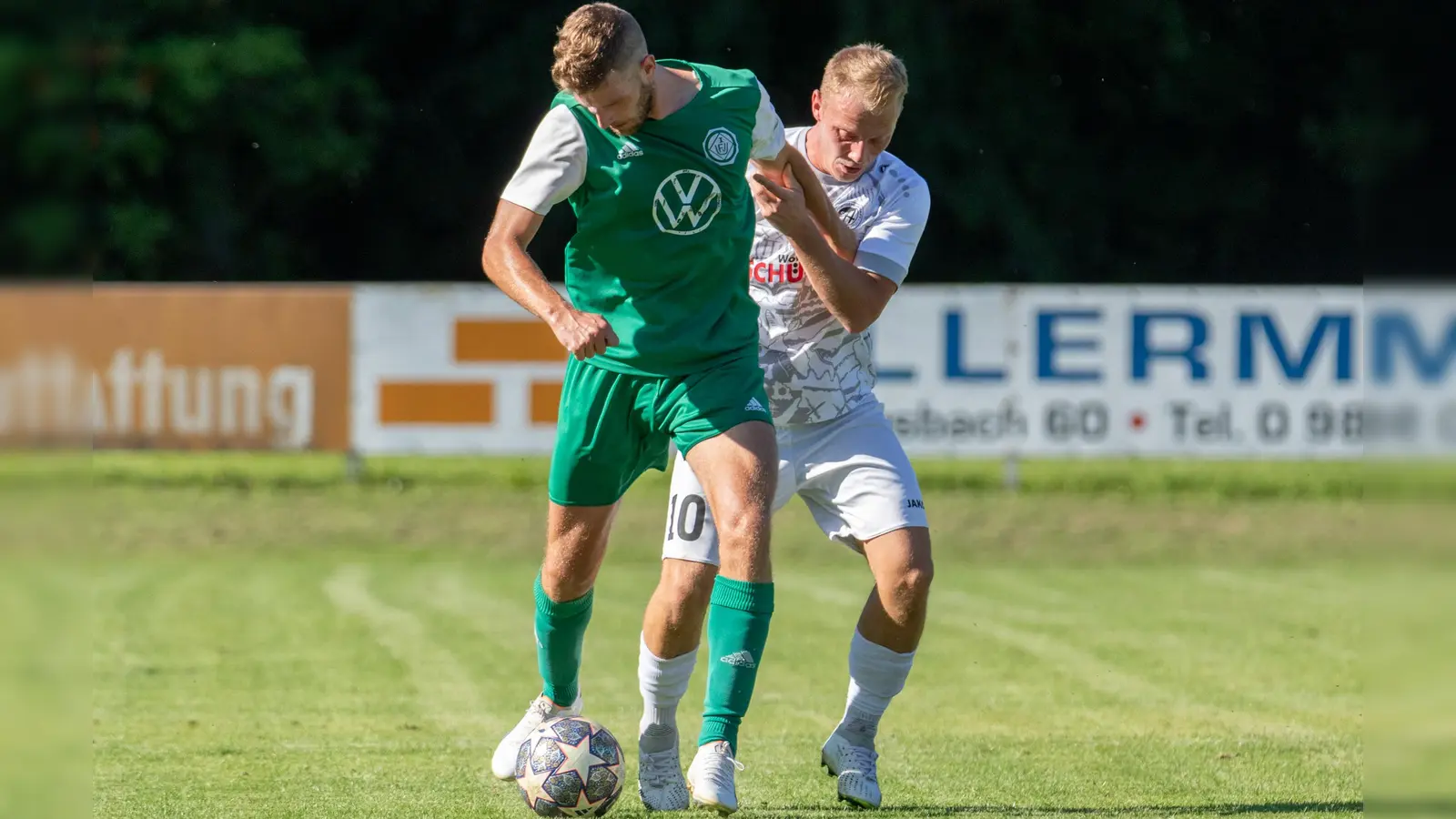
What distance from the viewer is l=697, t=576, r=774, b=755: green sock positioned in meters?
4.96

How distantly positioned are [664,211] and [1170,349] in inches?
A: 472

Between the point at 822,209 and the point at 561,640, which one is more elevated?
the point at 822,209

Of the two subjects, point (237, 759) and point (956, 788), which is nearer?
point (956, 788)

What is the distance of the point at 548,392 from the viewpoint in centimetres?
1608

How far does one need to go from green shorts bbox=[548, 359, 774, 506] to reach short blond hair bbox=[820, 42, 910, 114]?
3.03ft

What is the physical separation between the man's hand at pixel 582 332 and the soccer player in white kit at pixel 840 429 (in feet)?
2.69

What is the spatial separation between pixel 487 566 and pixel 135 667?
5.08m

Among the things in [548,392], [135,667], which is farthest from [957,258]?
[135,667]

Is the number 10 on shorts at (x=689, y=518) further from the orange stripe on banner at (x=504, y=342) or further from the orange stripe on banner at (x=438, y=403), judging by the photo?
the orange stripe on banner at (x=438, y=403)

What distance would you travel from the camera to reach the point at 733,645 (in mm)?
4977

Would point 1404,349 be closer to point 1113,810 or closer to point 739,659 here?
point 1113,810

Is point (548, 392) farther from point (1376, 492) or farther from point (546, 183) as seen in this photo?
point (1376, 492)

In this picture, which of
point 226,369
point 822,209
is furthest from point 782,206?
point 226,369

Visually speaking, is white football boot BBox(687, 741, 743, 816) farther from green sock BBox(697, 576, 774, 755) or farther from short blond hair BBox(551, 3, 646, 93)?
short blond hair BBox(551, 3, 646, 93)
